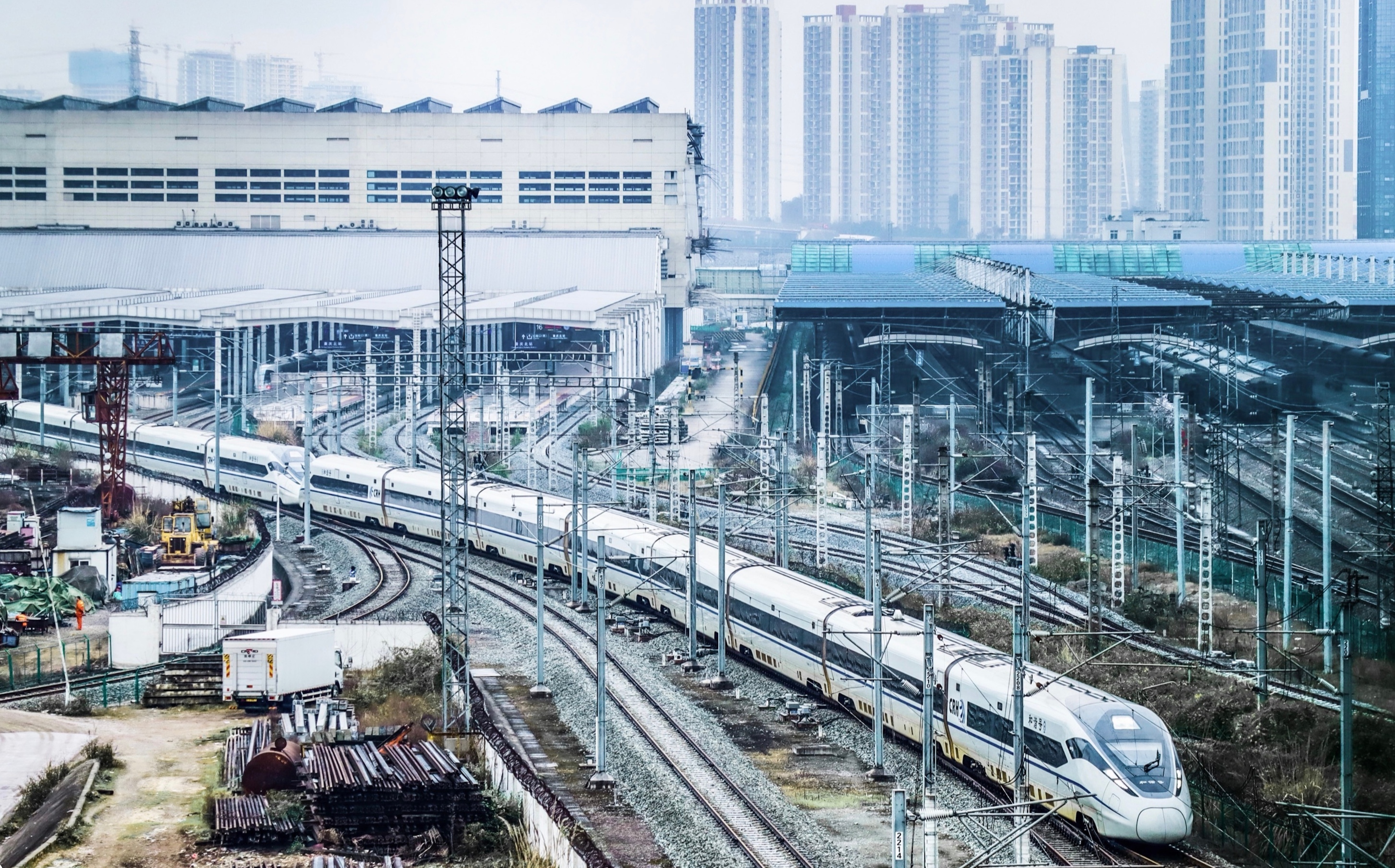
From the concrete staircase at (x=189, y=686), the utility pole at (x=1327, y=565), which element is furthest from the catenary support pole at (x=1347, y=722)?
the concrete staircase at (x=189, y=686)

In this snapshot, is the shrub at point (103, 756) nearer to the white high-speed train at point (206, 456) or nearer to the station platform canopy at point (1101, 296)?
the white high-speed train at point (206, 456)

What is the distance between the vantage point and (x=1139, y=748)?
1581 cm

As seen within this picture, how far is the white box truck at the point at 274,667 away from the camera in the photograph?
22.1 meters

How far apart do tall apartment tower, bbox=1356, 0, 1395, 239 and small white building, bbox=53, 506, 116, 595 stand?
109796 mm

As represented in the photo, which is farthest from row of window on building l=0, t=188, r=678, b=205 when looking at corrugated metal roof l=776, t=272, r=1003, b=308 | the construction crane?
the construction crane

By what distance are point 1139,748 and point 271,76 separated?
553 ft

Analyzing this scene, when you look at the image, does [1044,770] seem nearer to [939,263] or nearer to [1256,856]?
[1256,856]

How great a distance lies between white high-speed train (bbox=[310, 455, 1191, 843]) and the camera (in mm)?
15758

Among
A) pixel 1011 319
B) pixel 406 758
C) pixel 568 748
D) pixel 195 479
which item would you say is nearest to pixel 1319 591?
pixel 568 748

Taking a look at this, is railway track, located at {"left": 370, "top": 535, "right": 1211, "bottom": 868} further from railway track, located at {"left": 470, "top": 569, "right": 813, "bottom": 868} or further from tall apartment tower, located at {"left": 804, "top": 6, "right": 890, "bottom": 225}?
tall apartment tower, located at {"left": 804, "top": 6, "right": 890, "bottom": 225}

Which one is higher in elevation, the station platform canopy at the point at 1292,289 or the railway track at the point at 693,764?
the station platform canopy at the point at 1292,289

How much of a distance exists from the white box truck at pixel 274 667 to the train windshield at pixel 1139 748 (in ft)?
36.4

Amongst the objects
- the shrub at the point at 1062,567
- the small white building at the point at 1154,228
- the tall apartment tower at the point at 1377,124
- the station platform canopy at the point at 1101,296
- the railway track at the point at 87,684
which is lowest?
the railway track at the point at 87,684

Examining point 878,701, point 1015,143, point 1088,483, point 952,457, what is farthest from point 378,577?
point 1015,143
